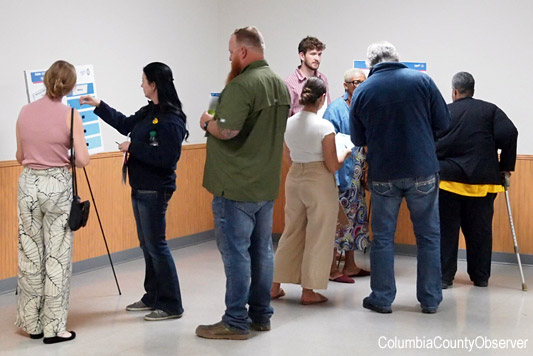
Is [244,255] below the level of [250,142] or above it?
below

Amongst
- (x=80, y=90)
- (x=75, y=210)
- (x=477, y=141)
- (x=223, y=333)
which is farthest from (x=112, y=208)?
(x=477, y=141)

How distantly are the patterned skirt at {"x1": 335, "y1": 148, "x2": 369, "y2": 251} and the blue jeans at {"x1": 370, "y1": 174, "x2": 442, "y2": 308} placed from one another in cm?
94

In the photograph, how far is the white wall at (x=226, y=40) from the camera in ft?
18.9

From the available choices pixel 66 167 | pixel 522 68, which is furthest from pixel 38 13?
pixel 522 68

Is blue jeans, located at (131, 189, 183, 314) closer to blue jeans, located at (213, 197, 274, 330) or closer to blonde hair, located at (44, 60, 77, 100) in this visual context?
blue jeans, located at (213, 197, 274, 330)

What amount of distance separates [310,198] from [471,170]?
130 centimetres

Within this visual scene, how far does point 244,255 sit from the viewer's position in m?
4.29

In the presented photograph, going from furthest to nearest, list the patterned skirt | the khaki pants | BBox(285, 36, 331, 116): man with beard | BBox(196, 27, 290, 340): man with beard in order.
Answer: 1. BBox(285, 36, 331, 116): man with beard
2. the patterned skirt
3. the khaki pants
4. BBox(196, 27, 290, 340): man with beard

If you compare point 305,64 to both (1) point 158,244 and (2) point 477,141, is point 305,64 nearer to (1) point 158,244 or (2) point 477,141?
(2) point 477,141

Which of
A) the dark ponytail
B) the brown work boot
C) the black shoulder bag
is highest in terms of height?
the dark ponytail

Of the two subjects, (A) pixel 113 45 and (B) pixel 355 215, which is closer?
(B) pixel 355 215

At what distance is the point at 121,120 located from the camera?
15.9ft

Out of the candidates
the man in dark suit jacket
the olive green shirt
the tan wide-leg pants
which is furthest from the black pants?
the tan wide-leg pants

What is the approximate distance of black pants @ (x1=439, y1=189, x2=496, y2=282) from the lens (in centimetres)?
562
